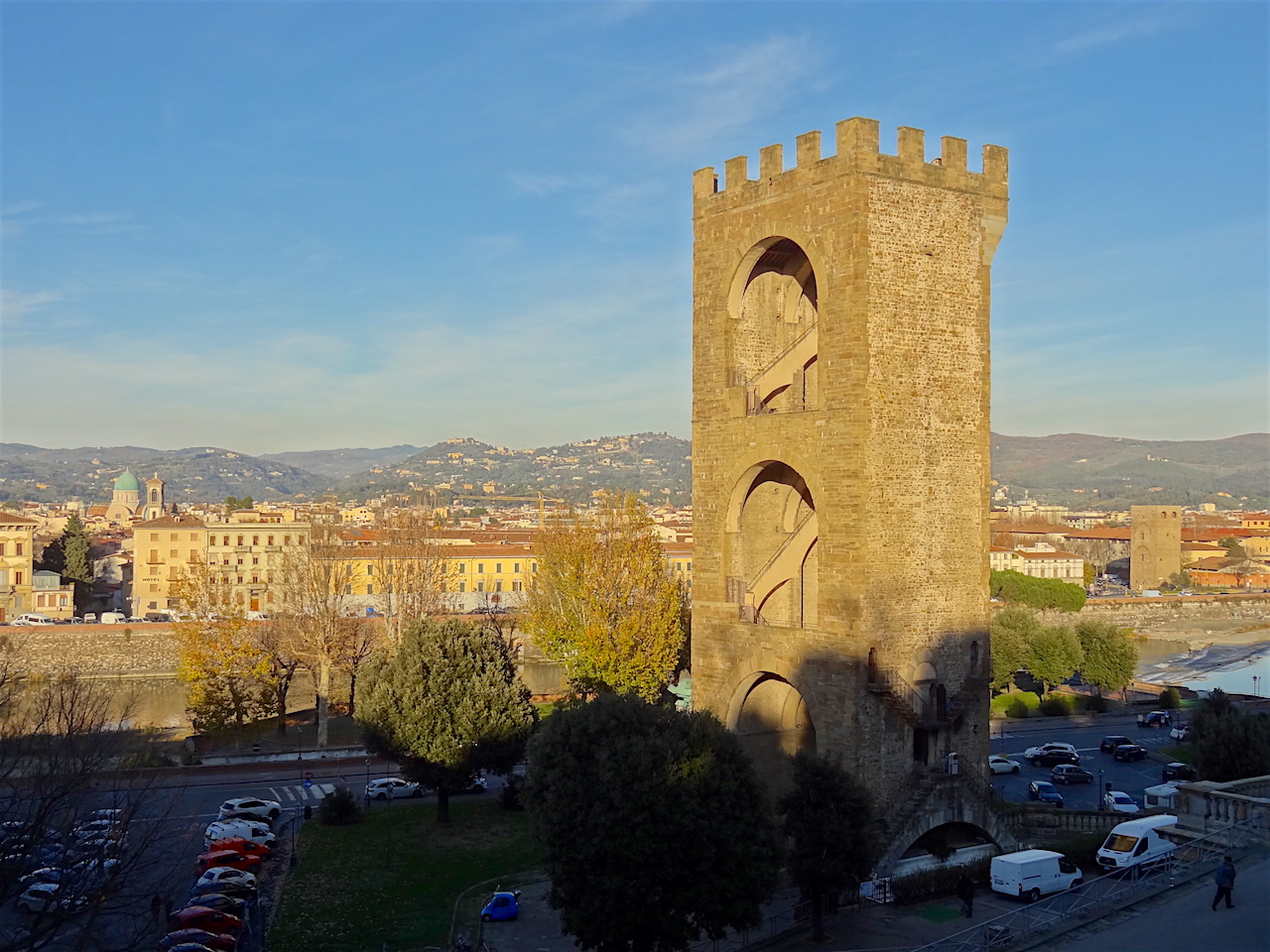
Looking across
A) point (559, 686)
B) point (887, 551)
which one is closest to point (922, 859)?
point (887, 551)

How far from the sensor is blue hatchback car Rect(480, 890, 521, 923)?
2238cm

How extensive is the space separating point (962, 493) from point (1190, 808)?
27.1ft

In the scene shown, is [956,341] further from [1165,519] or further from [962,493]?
[1165,519]

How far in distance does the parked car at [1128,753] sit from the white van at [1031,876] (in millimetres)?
19568

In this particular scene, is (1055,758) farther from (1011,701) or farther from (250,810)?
(250,810)

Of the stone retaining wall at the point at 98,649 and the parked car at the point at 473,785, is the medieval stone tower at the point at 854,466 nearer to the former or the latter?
the parked car at the point at 473,785

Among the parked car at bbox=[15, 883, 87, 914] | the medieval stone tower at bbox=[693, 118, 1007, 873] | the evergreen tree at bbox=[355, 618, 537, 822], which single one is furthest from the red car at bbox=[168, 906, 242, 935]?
the medieval stone tower at bbox=[693, 118, 1007, 873]

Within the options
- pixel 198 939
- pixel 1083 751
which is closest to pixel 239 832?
pixel 198 939

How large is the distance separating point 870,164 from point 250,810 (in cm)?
2065

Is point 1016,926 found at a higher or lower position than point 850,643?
lower

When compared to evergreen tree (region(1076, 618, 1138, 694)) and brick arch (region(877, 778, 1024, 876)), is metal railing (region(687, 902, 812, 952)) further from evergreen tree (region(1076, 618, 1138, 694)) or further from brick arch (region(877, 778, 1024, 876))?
evergreen tree (region(1076, 618, 1138, 694))

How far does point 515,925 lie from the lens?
72.9 feet

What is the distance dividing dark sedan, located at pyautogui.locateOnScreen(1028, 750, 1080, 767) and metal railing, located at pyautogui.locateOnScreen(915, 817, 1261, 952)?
71.8 feet

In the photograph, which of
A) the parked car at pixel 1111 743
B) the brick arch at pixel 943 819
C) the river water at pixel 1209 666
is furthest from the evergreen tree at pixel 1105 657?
the brick arch at pixel 943 819
